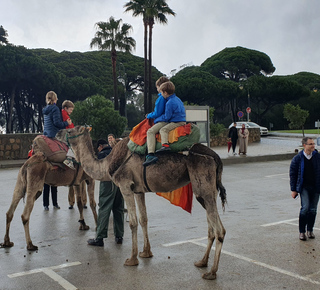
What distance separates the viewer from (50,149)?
8.34 m

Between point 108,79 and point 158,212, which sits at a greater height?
point 108,79

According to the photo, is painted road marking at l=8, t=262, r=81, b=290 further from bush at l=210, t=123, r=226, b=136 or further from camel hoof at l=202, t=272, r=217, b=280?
bush at l=210, t=123, r=226, b=136

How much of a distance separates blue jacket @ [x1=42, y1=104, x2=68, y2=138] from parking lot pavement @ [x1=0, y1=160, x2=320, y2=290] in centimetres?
200

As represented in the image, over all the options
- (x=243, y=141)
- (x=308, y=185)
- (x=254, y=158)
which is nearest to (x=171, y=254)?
(x=308, y=185)

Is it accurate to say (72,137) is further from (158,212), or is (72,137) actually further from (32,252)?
(158,212)

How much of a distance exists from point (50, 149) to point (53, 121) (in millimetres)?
544

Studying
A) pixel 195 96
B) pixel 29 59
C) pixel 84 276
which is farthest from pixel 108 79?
pixel 84 276

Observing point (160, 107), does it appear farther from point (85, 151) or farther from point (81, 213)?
point (81, 213)

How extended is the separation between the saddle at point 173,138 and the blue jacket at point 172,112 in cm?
15

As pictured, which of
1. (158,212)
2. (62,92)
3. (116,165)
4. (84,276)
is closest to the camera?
(84,276)

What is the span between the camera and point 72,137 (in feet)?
25.2

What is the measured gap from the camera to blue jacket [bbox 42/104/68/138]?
8375mm

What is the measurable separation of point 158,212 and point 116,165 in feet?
13.2

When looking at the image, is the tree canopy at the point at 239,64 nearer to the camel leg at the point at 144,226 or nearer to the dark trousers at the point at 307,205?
the dark trousers at the point at 307,205
